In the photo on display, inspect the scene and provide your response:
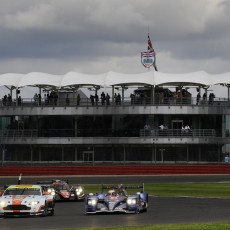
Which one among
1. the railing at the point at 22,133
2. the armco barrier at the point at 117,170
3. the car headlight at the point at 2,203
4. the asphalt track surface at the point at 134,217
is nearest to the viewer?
the asphalt track surface at the point at 134,217

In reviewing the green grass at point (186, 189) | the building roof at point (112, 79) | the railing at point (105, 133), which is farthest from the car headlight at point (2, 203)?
the building roof at point (112, 79)

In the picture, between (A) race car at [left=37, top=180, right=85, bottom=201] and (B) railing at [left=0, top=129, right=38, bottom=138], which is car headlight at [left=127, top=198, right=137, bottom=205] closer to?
(A) race car at [left=37, top=180, right=85, bottom=201]

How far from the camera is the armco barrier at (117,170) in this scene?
6894 centimetres

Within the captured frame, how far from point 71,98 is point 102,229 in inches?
2544

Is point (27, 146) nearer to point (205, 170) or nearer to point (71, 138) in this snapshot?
point (71, 138)

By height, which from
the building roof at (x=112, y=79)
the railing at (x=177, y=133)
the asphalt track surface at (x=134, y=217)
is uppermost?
the building roof at (x=112, y=79)

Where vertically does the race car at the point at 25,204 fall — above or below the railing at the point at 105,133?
below

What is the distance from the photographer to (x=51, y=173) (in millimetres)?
69188

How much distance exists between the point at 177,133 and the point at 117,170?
490 inches

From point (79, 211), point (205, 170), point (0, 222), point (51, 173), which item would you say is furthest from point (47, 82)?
point (0, 222)

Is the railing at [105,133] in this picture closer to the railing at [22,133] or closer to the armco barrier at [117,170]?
the railing at [22,133]

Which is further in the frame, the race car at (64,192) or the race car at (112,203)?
the race car at (64,192)

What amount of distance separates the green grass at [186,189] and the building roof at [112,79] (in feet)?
91.1

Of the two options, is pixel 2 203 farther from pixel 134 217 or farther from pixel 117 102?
pixel 117 102
